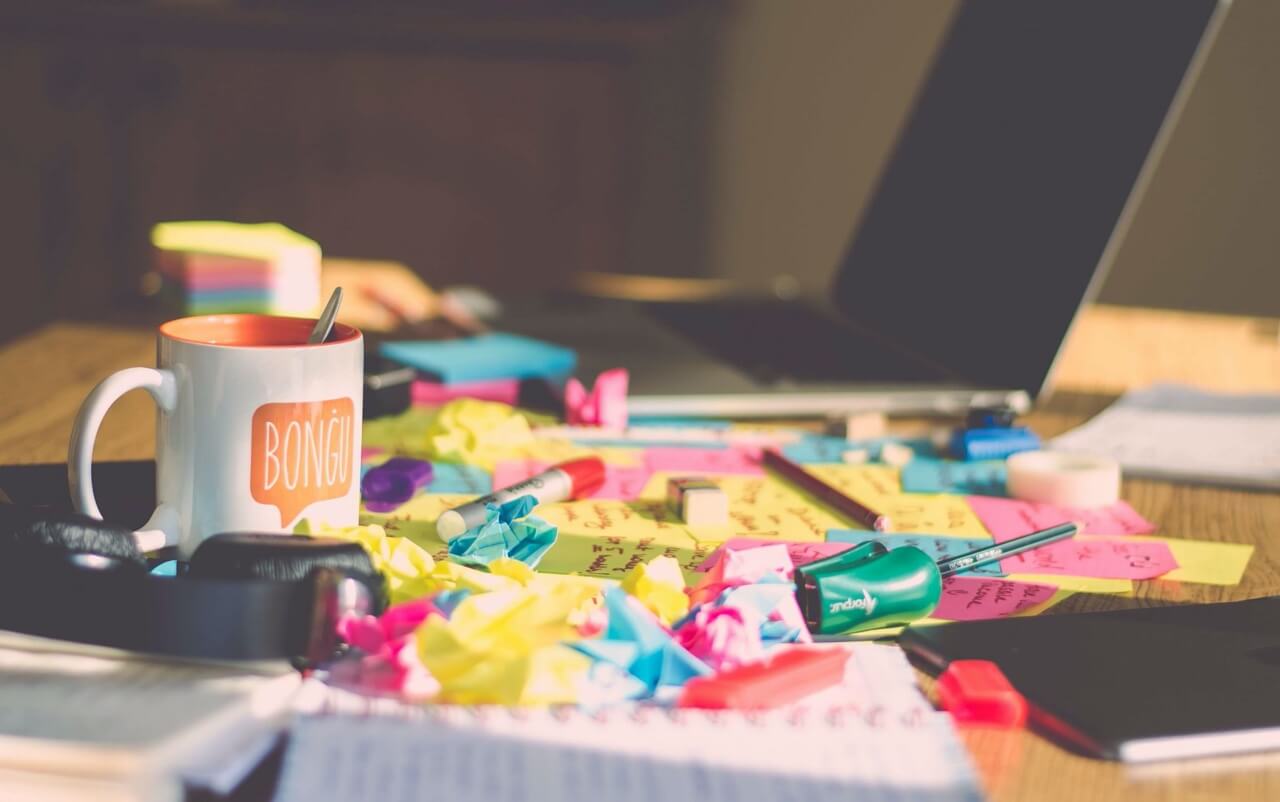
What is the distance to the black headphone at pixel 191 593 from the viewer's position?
52 cm

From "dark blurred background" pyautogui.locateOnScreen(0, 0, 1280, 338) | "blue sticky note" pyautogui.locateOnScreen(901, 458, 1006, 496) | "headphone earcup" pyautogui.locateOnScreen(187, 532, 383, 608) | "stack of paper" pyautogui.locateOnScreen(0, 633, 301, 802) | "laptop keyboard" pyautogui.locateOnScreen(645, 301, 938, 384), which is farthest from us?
"dark blurred background" pyautogui.locateOnScreen(0, 0, 1280, 338)

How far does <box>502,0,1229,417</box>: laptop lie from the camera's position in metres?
1.00

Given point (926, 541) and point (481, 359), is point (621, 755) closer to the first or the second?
point (926, 541)

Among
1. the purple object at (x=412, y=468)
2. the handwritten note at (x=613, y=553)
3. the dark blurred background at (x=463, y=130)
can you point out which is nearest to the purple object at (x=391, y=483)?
the purple object at (x=412, y=468)

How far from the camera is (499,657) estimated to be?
52cm

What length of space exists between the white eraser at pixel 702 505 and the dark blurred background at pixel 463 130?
6.55 feet

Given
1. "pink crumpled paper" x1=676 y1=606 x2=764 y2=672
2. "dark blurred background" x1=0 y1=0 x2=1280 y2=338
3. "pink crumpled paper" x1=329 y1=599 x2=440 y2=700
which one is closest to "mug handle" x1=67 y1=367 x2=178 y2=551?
"pink crumpled paper" x1=329 y1=599 x2=440 y2=700

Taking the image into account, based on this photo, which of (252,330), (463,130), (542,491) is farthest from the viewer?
(463,130)

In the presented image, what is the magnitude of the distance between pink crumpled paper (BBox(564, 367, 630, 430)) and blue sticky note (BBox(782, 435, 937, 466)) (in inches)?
4.8

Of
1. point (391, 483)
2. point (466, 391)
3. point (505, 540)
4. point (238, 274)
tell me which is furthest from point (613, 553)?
point (238, 274)

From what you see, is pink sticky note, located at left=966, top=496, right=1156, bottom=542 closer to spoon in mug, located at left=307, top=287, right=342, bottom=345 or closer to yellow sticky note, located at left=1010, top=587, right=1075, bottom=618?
yellow sticky note, located at left=1010, top=587, right=1075, bottom=618

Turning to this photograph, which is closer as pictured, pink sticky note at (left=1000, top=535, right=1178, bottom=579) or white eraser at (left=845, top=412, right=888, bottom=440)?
pink sticky note at (left=1000, top=535, right=1178, bottom=579)

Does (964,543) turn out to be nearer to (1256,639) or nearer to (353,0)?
(1256,639)

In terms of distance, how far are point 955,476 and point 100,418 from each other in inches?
20.9
